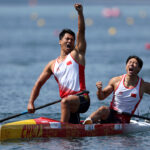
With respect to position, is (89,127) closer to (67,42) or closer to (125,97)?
(125,97)

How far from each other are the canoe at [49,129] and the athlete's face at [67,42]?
1.40 metres

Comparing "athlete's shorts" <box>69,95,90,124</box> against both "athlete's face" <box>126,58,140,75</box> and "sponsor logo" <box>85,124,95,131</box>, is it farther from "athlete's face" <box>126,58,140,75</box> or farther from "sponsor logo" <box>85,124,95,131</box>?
"athlete's face" <box>126,58,140,75</box>

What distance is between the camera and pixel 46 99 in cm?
1485

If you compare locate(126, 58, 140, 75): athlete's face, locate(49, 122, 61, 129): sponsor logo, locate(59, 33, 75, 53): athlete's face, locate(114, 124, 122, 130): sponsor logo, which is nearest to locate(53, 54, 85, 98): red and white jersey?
locate(59, 33, 75, 53): athlete's face

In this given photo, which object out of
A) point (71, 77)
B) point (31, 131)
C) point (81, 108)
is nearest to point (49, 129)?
point (31, 131)

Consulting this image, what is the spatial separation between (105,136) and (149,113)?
2.90 m

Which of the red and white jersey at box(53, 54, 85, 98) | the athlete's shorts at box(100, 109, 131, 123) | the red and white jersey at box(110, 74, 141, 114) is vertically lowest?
the athlete's shorts at box(100, 109, 131, 123)

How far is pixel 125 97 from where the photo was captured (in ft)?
32.9

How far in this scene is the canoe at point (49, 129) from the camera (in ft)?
31.0

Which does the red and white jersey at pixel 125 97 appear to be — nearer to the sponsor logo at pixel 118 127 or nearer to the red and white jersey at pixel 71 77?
the sponsor logo at pixel 118 127

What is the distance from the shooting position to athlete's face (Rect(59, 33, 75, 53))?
9.73 meters

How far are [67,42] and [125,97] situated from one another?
5.16ft

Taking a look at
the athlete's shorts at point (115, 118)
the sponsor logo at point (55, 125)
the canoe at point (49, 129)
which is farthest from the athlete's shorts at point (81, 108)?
the athlete's shorts at point (115, 118)

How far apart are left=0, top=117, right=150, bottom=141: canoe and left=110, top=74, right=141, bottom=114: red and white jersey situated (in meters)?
0.36
